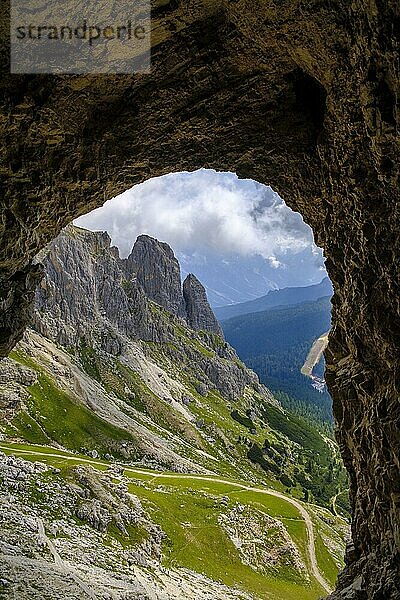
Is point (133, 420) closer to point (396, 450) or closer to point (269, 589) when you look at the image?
point (269, 589)

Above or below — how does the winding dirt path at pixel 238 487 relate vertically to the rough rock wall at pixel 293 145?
below

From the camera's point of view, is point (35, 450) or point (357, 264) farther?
point (35, 450)

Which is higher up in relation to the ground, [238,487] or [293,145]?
[293,145]

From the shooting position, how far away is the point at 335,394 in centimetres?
2312

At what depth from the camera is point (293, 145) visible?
73.4 ft

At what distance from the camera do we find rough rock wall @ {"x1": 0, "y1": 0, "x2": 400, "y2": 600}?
578 inches

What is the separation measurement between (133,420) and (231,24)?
152 meters

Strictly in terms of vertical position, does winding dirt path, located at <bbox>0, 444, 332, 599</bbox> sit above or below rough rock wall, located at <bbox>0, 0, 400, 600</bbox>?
below

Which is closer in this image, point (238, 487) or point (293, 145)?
point (293, 145)

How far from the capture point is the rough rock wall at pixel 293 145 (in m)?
14.7

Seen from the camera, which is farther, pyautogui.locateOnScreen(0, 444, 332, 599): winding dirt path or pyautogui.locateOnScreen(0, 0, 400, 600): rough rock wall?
pyautogui.locateOnScreen(0, 444, 332, 599): winding dirt path

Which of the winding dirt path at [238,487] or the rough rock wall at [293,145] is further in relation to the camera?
the winding dirt path at [238,487]

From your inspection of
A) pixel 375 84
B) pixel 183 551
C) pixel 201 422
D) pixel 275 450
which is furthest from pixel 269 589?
pixel 275 450

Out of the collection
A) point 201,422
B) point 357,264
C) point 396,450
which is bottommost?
point 201,422
